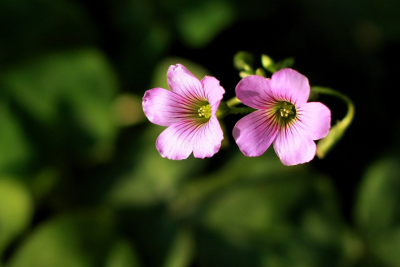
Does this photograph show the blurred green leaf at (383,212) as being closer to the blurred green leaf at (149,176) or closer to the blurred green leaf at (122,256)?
the blurred green leaf at (149,176)

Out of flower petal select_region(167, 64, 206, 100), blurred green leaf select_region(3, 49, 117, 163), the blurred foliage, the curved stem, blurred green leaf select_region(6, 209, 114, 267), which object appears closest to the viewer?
flower petal select_region(167, 64, 206, 100)

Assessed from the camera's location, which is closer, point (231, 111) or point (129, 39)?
point (231, 111)

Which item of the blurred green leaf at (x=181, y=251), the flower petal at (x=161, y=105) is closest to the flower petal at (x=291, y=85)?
the flower petal at (x=161, y=105)

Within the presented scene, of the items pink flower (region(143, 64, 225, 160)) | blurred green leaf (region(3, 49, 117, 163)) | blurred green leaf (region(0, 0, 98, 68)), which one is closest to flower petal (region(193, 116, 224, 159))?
pink flower (region(143, 64, 225, 160))

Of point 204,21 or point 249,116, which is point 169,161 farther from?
point 249,116

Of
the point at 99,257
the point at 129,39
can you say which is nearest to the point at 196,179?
the point at 99,257

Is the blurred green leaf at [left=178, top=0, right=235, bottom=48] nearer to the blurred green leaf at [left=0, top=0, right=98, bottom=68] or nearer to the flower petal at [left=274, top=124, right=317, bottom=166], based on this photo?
the blurred green leaf at [left=0, top=0, right=98, bottom=68]

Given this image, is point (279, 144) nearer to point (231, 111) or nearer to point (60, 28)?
point (231, 111)
